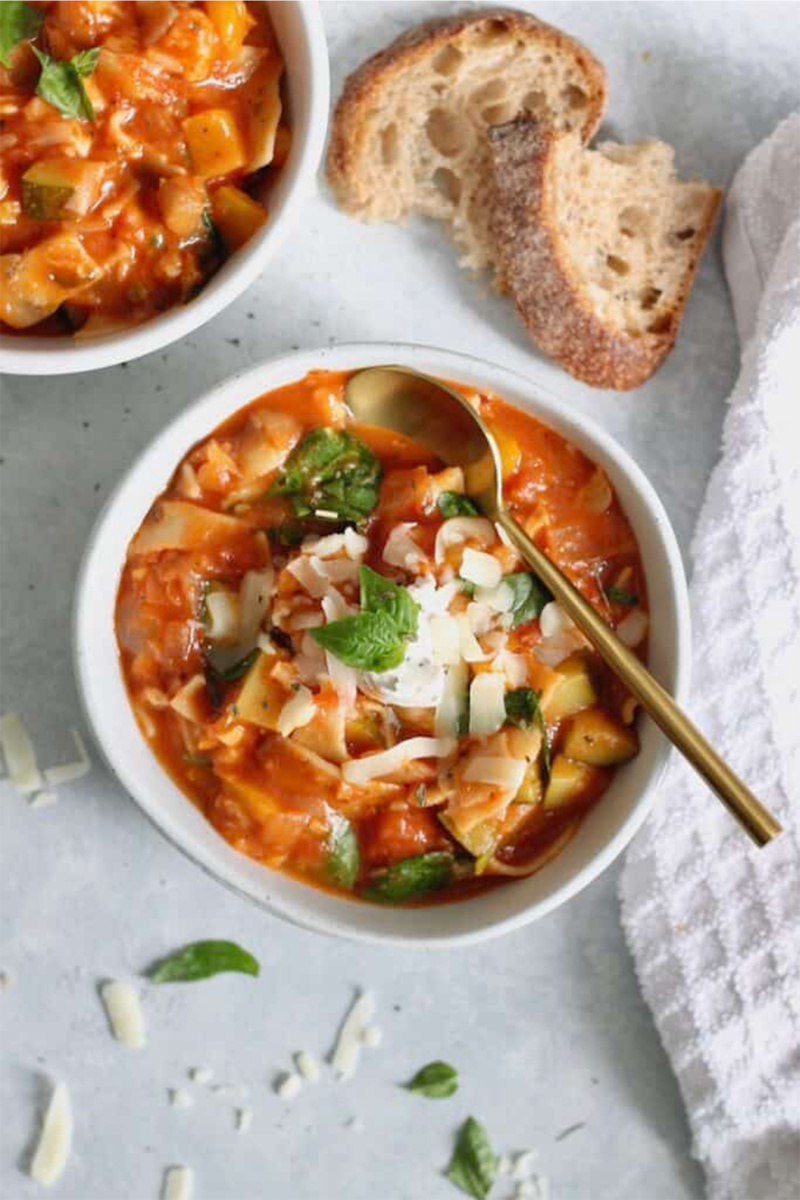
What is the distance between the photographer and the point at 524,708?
2.77 meters

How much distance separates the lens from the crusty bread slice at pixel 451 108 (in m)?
3.18

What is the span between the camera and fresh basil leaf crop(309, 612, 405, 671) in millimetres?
2609

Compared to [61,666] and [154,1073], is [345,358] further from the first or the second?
[154,1073]

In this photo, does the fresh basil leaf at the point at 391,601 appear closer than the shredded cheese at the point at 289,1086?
Yes

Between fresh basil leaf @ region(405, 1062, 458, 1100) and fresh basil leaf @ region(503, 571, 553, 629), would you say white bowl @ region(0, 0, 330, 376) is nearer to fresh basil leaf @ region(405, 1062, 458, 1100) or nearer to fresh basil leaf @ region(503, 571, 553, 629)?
fresh basil leaf @ region(503, 571, 553, 629)

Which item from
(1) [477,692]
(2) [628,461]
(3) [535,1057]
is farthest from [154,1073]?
(2) [628,461]

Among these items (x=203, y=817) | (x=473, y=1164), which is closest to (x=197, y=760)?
(x=203, y=817)

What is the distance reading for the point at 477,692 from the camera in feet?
8.99

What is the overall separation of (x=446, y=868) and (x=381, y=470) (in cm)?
82

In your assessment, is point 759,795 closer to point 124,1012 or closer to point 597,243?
point 597,243

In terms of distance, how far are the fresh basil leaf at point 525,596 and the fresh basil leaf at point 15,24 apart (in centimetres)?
134

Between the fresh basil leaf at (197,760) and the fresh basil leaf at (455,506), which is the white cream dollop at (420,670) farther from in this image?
the fresh basil leaf at (197,760)

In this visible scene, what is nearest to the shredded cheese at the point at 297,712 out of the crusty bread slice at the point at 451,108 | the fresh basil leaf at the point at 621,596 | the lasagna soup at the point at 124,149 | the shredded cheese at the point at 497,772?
the shredded cheese at the point at 497,772

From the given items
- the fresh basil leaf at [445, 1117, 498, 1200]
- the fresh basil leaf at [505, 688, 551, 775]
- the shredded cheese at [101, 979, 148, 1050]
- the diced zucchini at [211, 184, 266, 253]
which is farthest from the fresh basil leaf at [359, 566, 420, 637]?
the fresh basil leaf at [445, 1117, 498, 1200]
